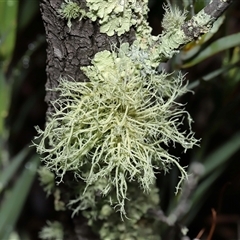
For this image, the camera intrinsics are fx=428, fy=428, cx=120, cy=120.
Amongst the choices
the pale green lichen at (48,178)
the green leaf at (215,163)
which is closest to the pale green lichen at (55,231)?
the pale green lichen at (48,178)

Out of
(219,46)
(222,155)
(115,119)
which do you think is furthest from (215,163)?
(115,119)

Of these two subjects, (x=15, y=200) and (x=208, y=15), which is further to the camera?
(x=15, y=200)

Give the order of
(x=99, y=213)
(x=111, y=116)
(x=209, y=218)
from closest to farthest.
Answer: (x=111, y=116) < (x=99, y=213) < (x=209, y=218)

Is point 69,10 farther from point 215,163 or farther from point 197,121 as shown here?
point 197,121

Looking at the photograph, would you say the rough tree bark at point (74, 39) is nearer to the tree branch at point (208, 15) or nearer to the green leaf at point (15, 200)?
the tree branch at point (208, 15)

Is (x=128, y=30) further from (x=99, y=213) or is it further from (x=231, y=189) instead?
(x=231, y=189)

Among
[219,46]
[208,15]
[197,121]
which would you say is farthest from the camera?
[197,121]

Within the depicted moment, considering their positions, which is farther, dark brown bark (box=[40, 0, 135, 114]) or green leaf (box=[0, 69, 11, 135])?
green leaf (box=[0, 69, 11, 135])

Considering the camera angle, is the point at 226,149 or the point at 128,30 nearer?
the point at 128,30

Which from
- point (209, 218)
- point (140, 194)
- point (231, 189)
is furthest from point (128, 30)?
point (209, 218)

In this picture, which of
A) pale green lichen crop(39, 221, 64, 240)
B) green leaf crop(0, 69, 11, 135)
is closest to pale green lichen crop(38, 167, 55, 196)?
pale green lichen crop(39, 221, 64, 240)

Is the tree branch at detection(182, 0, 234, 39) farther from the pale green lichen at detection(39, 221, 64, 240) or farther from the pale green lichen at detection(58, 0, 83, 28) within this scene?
the pale green lichen at detection(39, 221, 64, 240)
